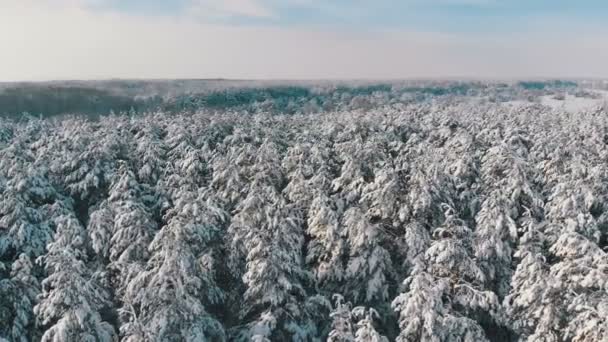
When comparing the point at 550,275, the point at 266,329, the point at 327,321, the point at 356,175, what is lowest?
the point at 327,321

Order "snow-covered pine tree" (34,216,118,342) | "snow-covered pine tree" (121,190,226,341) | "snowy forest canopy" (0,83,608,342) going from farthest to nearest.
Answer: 1. "snowy forest canopy" (0,83,608,342)
2. "snow-covered pine tree" (121,190,226,341)
3. "snow-covered pine tree" (34,216,118,342)

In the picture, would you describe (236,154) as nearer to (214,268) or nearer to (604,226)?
(214,268)

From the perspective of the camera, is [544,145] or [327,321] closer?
[327,321]

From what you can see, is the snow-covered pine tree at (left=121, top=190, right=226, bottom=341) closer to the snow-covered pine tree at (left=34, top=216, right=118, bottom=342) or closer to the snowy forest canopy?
the snowy forest canopy

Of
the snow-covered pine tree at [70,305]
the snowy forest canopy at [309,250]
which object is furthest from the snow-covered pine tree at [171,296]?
the snow-covered pine tree at [70,305]

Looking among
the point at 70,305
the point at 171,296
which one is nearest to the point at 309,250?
the point at 171,296

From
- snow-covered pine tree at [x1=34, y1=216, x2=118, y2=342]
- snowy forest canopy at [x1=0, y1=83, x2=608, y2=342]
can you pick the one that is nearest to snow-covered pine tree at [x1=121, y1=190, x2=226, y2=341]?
snowy forest canopy at [x1=0, y1=83, x2=608, y2=342]

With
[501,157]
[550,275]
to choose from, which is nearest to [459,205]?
[501,157]

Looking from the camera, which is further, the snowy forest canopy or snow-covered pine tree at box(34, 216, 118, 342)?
the snowy forest canopy
